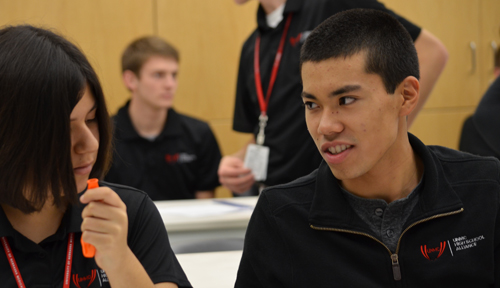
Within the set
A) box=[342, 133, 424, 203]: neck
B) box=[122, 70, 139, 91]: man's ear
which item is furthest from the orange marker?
box=[122, 70, 139, 91]: man's ear

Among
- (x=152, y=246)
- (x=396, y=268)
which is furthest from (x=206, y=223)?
(x=396, y=268)

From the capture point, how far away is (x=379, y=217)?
3.84ft

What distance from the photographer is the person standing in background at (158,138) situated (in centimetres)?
340

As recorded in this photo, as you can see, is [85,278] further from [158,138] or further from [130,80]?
[130,80]

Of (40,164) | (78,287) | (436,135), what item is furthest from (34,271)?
(436,135)

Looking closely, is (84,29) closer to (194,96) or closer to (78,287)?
(194,96)

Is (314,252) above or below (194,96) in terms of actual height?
above

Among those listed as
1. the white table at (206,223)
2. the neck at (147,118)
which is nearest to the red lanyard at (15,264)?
the white table at (206,223)

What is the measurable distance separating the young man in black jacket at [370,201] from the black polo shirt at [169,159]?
2.27 metres

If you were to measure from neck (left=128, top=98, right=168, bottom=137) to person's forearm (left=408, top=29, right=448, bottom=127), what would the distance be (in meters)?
1.95

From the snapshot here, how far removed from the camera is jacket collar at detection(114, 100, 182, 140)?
11.2 feet

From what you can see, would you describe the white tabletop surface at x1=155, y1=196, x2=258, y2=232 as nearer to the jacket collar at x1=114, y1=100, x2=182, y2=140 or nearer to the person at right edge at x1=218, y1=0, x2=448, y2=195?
the person at right edge at x1=218, y1=0, x2=448, y2=195

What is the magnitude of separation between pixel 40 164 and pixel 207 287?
573 millimetres

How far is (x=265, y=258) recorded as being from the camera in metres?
1.17
